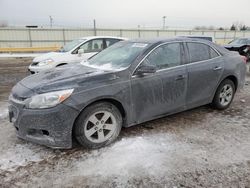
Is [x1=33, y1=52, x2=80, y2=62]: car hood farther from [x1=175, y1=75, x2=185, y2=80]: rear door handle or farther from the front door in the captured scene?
[x1=175, y1=75, x2=185, y2=80]: rear door handle

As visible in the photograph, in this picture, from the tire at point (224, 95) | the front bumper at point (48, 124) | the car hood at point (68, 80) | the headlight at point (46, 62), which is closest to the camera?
the front bumper at point (48, 124)

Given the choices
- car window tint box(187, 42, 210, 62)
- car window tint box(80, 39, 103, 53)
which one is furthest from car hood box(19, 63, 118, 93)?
car window tint box(80, 39, 103, 53)

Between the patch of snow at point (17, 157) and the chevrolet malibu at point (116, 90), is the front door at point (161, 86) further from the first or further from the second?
the patch of snow at point (17, 157)

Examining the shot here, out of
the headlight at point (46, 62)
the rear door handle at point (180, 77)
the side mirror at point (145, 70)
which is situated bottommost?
the headlight at point (46, 62)

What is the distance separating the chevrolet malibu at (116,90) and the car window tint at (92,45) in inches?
167

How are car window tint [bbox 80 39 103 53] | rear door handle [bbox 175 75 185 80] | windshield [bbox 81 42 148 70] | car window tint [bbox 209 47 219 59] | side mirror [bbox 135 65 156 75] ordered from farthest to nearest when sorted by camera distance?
1. car window tint [bbox 80 39 103 53]
2. car window tint [bbox 209 47 219 59]
3. rear door handle [bbox 175 75 185 80]
4. windshield [bbox 81 42 148 70]
5. side mirror [bbox 135 65 156 75]

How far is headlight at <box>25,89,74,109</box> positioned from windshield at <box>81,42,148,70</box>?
980 mm

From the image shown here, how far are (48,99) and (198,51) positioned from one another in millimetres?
2945

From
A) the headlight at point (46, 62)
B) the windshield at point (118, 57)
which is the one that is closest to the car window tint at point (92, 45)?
the headlight at point (46, 62)

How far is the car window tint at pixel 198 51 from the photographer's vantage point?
440 centimetres

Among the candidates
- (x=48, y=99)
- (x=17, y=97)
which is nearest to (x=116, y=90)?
(x=48, y=99)

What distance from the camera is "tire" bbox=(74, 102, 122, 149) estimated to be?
10.8ft

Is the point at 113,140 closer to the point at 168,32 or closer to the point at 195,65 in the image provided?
the point at 195,65

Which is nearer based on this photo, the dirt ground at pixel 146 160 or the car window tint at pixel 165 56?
the dirt ground at pixel 146 160
